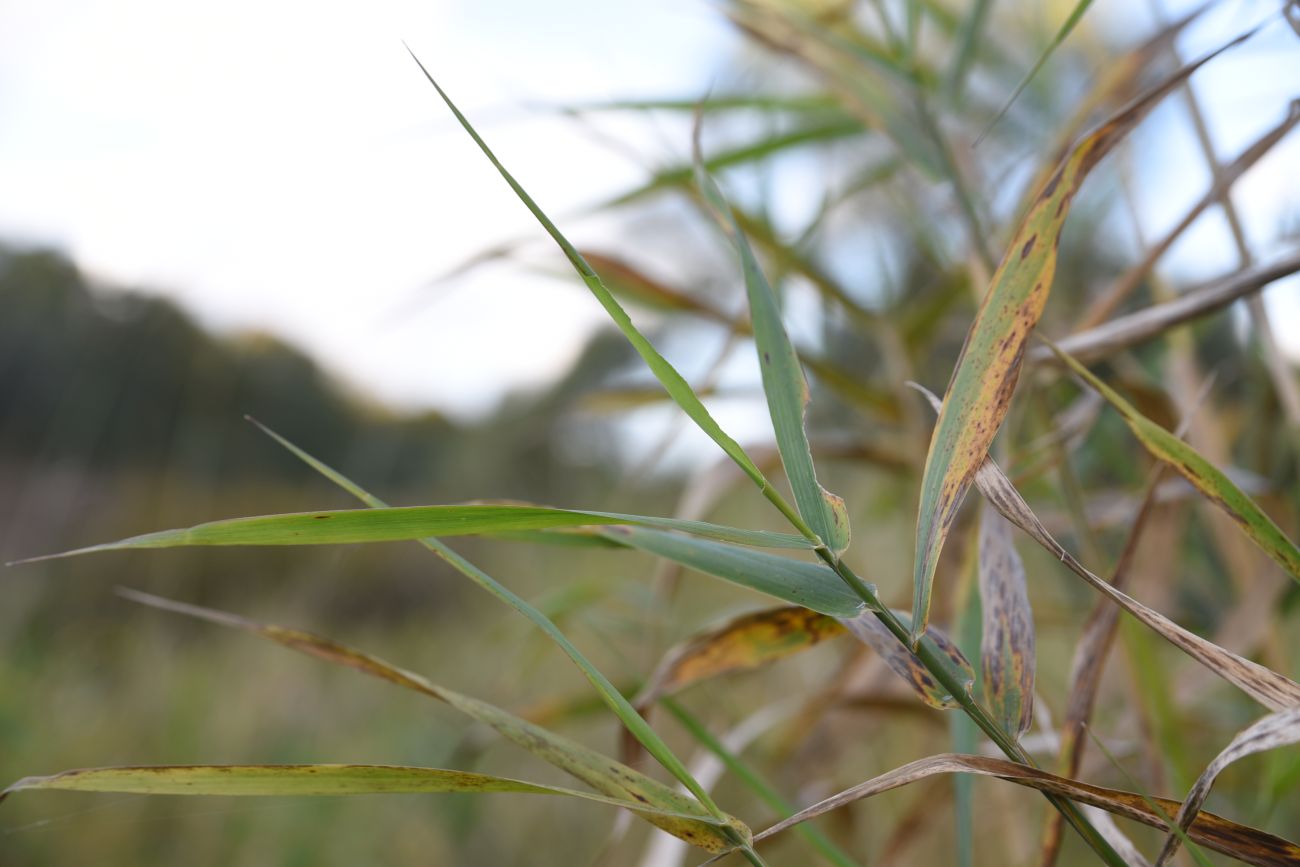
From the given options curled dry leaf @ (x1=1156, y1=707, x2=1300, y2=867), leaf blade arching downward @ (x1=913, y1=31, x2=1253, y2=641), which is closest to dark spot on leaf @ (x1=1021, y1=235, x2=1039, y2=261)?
leaf blade arching downward @ (x1=913, y1=31, x2=1253, y2=641)

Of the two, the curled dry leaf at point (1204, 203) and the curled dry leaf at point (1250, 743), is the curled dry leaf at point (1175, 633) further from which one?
the curled dry leaf at point (1204, 203)

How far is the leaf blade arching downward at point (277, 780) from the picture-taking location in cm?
17

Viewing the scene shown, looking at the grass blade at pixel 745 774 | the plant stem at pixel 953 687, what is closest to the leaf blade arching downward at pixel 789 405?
the plant stem at pixel 953 687

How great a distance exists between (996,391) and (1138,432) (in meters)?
0.06

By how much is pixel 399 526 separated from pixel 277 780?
6 cm

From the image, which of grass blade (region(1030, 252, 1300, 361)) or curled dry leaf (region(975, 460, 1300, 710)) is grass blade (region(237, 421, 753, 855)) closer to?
curled dry leaf (region(975, 460, 1300, 710))

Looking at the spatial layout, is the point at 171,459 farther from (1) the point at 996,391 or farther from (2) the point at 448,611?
(1) the point at 996,391

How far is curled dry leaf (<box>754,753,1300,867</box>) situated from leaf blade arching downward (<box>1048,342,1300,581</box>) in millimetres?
59

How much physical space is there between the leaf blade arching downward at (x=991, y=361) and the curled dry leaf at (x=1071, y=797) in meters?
0.03

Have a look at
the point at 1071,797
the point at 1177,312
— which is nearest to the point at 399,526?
the point at 1071,797

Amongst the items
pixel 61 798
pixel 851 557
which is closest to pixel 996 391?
pixel 851 557

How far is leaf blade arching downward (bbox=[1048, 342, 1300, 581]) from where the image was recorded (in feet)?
0.64

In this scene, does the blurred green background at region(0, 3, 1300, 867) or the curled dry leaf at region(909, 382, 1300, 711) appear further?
the blurred green background at region(0, 3, 1300, 867)

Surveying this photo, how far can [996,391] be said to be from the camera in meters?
0.17
